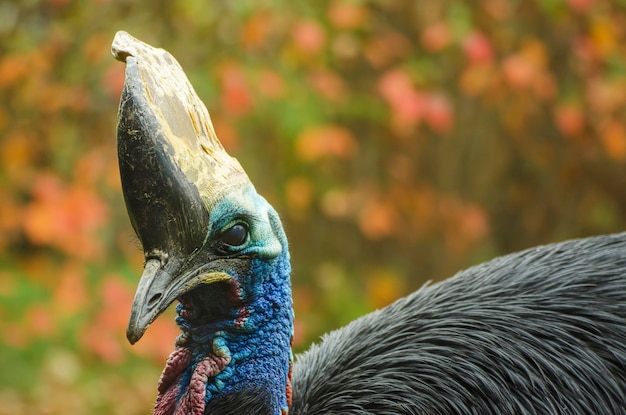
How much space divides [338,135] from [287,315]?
2.90m

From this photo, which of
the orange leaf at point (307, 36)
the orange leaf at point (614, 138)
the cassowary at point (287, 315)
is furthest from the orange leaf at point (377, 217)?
the cassowary at point (287, 315)

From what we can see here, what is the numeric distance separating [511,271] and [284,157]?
3.16 m

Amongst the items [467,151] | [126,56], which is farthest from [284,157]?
[126,56]

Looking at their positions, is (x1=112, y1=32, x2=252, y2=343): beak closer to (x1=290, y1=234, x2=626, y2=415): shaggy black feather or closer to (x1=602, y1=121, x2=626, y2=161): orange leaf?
(x1=290, y1=234, x2=626, y2=415): shaggy black feather

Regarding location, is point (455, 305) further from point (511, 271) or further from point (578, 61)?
point (578, 61)

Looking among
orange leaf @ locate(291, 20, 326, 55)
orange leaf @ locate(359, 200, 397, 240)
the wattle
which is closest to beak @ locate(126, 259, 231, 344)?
the wattle

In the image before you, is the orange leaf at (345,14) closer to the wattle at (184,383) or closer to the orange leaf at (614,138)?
the orange leaf at (614,138)

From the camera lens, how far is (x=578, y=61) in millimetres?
5191

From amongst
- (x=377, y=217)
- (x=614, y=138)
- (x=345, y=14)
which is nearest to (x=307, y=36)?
(x=345, y=14)

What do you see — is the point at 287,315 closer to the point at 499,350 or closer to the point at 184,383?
the point at 184,383

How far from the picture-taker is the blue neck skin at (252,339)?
2.15 metres

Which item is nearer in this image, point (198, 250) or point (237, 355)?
point (198, 250)

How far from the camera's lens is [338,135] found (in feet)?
16.7

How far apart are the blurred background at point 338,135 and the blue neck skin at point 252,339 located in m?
2.61
